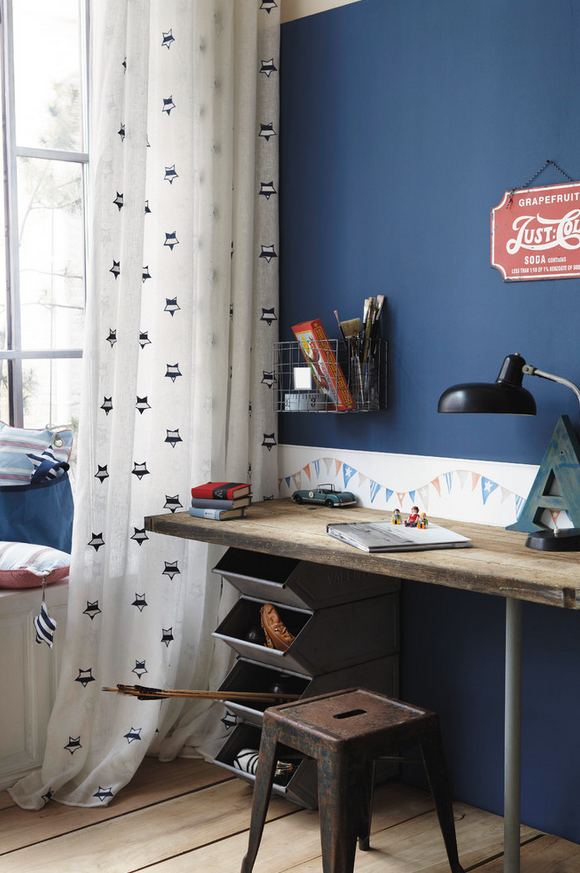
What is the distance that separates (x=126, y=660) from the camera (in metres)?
2.83

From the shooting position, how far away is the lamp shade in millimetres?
2158

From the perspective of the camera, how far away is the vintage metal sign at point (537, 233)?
2.31 metres

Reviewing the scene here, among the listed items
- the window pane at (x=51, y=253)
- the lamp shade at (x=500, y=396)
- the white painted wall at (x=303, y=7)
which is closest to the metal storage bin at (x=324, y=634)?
the lamp shade at (x=500, y=396)

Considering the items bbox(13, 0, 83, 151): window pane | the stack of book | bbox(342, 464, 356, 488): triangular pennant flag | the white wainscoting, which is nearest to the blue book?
the stack of book

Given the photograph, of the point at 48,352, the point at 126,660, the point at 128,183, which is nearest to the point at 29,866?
the point at 126,660

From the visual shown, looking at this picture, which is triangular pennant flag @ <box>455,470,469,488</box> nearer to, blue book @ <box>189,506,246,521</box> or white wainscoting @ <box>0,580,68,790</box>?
blue book @ <box>189,506,246,521</box>

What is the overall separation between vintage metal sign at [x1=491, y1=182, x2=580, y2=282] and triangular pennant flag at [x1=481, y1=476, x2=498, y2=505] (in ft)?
1.85

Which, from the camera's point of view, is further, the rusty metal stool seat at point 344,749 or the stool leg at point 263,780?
the stool leg at point 263,780

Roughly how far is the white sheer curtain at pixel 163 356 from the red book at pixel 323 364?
290 mm

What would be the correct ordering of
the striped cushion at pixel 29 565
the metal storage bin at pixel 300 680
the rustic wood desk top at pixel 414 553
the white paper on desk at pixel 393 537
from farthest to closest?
the striped cushion at pixel 29 565 → the metal storage bin at pixel 300 680 → the white paper on desk at pixel 393 537 → the rustic wood desk top at pixel 414 553

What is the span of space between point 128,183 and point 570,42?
134cm

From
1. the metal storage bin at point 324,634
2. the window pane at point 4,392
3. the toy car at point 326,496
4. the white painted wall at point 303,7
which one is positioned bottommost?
the metal storage bin at point 324,634

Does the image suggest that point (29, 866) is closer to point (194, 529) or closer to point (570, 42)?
point (194, 529)

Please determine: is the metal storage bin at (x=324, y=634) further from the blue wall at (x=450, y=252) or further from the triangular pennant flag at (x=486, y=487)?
the triangular pennant flag at (x=486, y=487)
